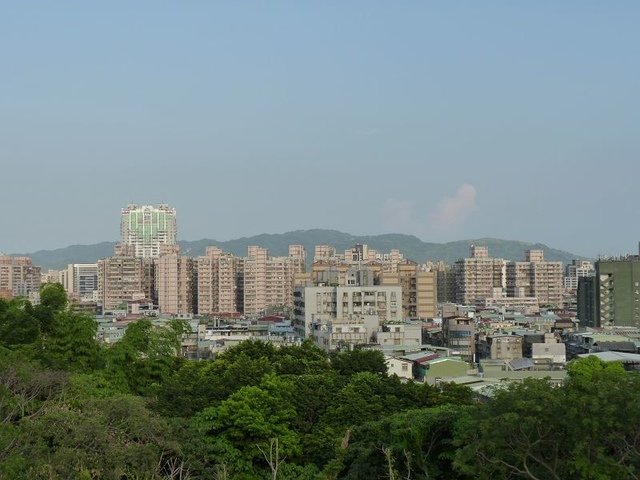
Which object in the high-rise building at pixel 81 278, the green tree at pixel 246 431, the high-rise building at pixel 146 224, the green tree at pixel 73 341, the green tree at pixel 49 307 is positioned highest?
the high-rise building at pixel 146 224

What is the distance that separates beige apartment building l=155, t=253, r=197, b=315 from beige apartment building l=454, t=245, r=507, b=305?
982 inches

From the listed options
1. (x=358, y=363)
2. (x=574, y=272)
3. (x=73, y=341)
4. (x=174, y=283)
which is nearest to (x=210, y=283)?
(x=174, y=283)

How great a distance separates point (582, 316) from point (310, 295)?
2032 cm

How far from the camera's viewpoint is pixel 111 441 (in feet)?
51.2

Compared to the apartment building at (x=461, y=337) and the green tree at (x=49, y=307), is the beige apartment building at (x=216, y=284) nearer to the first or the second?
the apartment building at (x=461, y=337)

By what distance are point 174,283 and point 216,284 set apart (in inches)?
134

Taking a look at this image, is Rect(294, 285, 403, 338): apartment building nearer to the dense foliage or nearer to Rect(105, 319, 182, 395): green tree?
Rect(105, 319, 182, 395): green tree

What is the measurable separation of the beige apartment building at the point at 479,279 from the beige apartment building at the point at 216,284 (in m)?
21.7

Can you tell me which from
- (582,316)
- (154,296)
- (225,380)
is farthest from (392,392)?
(154,296)

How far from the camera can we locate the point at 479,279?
325 ft

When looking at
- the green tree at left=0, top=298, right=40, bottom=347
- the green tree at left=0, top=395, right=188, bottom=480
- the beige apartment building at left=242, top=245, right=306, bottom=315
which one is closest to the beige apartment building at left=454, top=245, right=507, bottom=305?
the beige apartment building at left=242, top=245, right=306, bottom=315

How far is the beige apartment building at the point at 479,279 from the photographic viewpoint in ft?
323

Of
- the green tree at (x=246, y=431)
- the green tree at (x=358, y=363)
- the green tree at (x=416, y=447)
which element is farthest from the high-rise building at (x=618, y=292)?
the green tree at (x=416, y=447)

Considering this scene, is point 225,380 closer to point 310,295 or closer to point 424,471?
point 424,471
